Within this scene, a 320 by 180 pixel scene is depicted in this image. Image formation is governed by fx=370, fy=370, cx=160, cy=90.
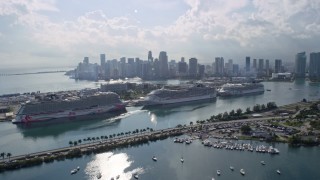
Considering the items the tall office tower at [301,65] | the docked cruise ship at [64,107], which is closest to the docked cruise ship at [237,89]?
the docked cruise ship at [64,107]

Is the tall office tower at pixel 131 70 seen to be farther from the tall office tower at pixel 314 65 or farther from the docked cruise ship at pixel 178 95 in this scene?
the docked cruise ship at pixel 178 95

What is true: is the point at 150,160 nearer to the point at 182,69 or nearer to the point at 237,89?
the point at 237,89

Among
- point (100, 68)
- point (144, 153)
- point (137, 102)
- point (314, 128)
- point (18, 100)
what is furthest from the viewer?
point (100, 68)

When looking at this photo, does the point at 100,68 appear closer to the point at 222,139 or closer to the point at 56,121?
the point at 56,121

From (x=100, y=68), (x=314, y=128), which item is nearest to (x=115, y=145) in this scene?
(x=314, y=128)

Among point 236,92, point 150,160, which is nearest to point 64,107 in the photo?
point 150,160

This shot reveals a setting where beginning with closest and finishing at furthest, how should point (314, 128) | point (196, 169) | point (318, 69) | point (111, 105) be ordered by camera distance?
point (196, 169) < point (314, 128) < point (111, 105) < point (318, 69)

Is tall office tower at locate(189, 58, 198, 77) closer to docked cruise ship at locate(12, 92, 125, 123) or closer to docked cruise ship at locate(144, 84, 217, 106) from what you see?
docked cruise ship at locate(144, 84, 217, 106)

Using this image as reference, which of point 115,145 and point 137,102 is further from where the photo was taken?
point 137,102
